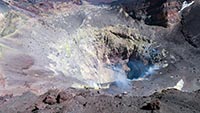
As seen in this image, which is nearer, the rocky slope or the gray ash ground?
the rocky slope

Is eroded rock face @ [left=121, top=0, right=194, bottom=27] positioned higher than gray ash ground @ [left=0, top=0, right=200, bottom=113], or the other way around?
eroded rock face @ [left=121, top=0, right=194, bottom=27]

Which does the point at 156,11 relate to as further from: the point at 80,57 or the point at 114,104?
the point at 114,104

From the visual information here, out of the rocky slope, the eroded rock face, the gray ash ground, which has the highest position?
the eroded rock face

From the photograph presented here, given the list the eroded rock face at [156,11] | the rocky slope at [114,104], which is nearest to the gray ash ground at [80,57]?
the rocky slope at [114,104]

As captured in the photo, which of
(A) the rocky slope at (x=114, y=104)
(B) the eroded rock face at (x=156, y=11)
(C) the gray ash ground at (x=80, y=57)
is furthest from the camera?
(B) the eroded rock face at (x=156, y=11)

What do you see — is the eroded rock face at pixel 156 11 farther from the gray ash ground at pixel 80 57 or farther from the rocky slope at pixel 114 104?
the rocky slope at pixel 114 104

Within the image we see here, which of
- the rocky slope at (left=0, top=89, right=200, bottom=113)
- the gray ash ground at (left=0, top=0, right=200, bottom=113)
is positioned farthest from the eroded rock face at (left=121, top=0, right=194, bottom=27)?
the rocky slope at (left=0, top=89, right=200, bottom=113)

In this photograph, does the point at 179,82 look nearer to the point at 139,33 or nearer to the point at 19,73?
the point at 139,33

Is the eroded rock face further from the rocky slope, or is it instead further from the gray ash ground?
the rocky slope

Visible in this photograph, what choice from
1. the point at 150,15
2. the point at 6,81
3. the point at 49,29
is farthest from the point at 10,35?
the point at 150,15

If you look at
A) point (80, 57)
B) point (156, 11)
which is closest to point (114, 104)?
point (80, 57)
